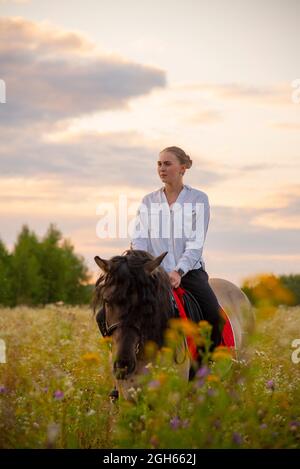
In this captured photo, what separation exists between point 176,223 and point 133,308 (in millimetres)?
1615

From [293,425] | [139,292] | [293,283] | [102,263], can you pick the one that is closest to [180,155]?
[102,263]

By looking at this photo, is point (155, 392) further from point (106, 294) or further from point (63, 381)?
point (106, 294)

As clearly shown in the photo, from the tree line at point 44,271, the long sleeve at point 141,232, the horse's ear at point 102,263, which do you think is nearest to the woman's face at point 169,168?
the long sleeve at point 141,232

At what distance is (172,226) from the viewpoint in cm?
788

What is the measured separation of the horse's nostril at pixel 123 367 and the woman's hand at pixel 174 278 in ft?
4.46

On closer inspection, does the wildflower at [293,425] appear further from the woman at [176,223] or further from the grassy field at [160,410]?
the woman at [176,223]

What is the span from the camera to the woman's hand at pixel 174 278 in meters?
7.42

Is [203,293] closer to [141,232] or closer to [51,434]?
[141,232]

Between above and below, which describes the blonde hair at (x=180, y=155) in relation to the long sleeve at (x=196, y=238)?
above

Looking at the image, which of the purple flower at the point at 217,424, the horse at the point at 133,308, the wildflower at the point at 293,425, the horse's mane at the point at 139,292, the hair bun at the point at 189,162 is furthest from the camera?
the hair bun at the point at 189,162
